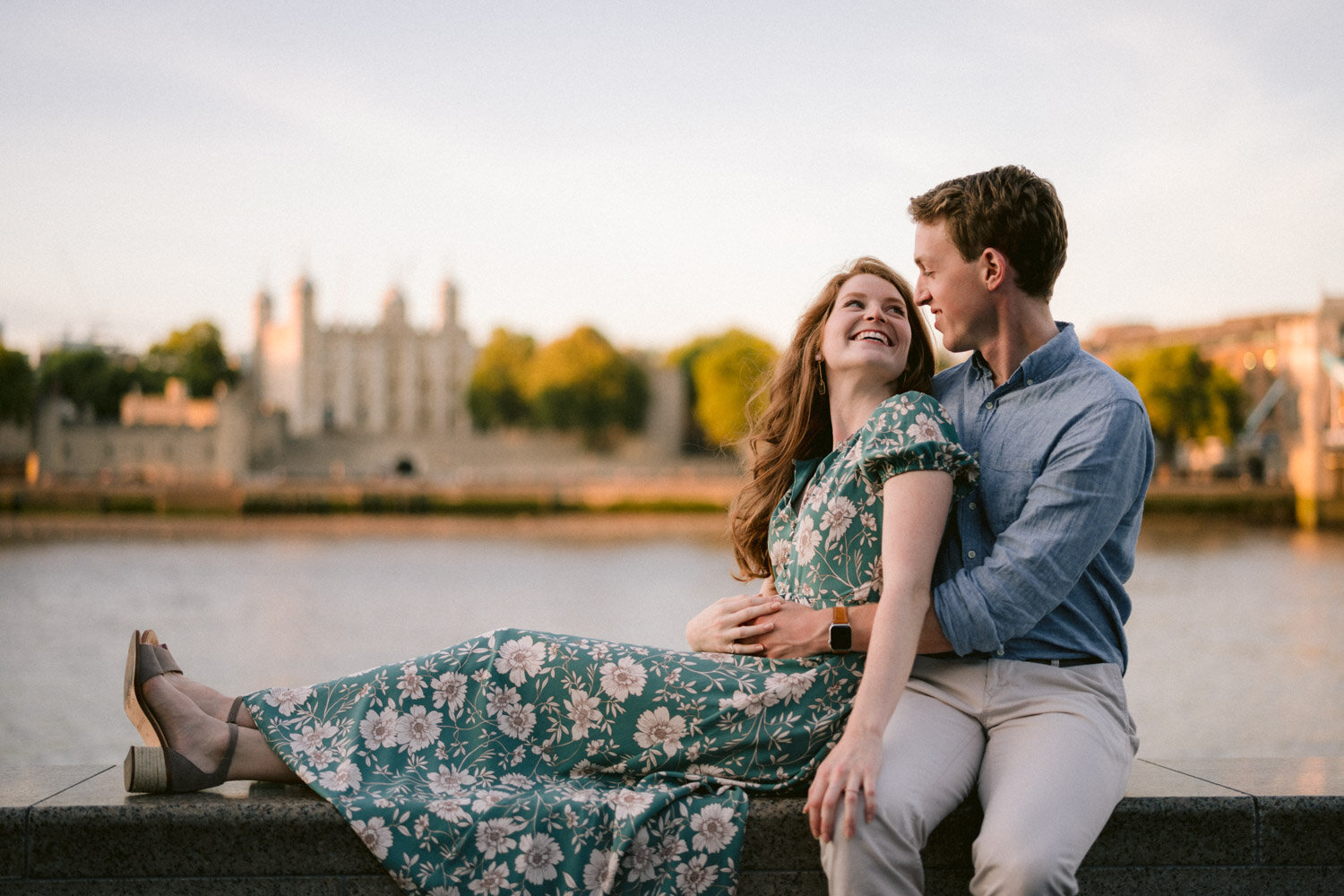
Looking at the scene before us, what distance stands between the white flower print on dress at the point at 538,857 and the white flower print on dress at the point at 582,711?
0.20m

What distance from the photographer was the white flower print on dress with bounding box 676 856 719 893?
1.74 m

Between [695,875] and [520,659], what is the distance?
439 mm

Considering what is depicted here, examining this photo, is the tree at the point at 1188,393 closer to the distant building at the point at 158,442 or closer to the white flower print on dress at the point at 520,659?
the distant building at the point at 158,442

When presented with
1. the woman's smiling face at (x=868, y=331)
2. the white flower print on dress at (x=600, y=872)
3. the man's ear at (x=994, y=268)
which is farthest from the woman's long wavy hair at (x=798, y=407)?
the white flower print on dress at (x=600, y=872)

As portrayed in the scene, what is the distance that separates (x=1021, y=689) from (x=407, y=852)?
96 centimetres

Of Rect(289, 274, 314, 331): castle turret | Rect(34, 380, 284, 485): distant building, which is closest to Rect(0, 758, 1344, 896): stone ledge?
Rect(34, 380, 284, 485): distant building

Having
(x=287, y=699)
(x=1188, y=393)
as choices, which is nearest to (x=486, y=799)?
(x=287, y=699)

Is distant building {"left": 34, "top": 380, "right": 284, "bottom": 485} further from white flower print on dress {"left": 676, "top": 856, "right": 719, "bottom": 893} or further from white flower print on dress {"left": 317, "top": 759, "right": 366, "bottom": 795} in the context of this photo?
white flower print on dress {"left": 676, "top": 856, "right": 719, "bottom": 893}

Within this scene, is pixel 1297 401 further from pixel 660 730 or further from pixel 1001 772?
pixel 660 730

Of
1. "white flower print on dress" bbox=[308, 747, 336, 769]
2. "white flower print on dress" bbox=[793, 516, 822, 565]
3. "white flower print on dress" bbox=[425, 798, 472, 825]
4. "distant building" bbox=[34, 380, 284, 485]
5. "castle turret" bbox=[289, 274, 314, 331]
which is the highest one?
"castle turret" bbox=[289, 274, 314, 331]

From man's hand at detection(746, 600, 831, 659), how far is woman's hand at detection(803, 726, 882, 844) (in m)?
0.21

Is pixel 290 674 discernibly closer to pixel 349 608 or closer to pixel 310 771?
pixel 349 608

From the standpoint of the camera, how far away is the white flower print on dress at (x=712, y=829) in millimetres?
1758

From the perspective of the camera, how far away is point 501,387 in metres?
46.9
